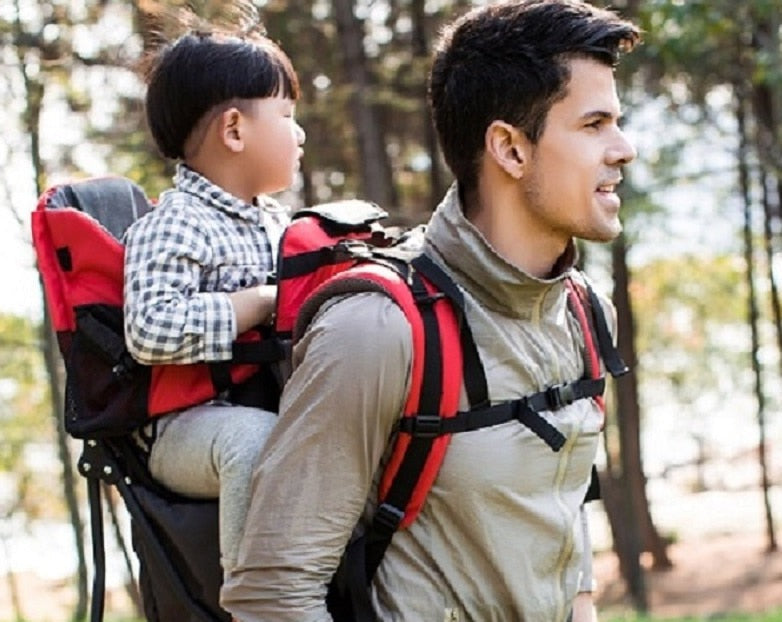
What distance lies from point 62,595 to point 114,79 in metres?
18.8

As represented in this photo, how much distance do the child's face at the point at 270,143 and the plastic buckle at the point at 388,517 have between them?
98cm

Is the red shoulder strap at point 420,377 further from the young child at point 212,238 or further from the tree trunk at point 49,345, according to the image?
the tree trunk at point 49,345

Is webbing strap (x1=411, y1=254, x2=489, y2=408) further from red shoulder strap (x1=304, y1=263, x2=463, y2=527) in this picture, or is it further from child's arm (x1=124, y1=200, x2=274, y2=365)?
child's arm (x1=124, y1=200, x2=274, y2=365)

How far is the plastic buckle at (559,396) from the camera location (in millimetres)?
2361

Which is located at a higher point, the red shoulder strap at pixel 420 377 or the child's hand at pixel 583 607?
the red shoulder strap at pixel 420 377

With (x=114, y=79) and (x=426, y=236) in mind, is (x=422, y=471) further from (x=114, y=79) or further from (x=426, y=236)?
(x=114, y=79)

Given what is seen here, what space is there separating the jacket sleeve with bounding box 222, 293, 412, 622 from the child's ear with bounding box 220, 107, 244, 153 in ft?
2.57

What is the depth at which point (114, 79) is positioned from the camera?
355 inches

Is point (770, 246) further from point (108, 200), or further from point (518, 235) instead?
point (518, 235)

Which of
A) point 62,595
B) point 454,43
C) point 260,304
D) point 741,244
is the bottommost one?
point 62,595

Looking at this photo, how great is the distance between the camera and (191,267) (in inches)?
108

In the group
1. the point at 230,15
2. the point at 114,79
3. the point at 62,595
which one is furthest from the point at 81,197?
the point at 62,595

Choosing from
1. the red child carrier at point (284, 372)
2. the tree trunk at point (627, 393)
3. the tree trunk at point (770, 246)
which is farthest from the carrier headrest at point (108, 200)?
the tree trunk at point (770, 246)

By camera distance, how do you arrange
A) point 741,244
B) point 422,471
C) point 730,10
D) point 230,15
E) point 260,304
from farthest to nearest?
point 741,244 → point 730,10 → point 230,15 → point 260,304 → point 422,471
